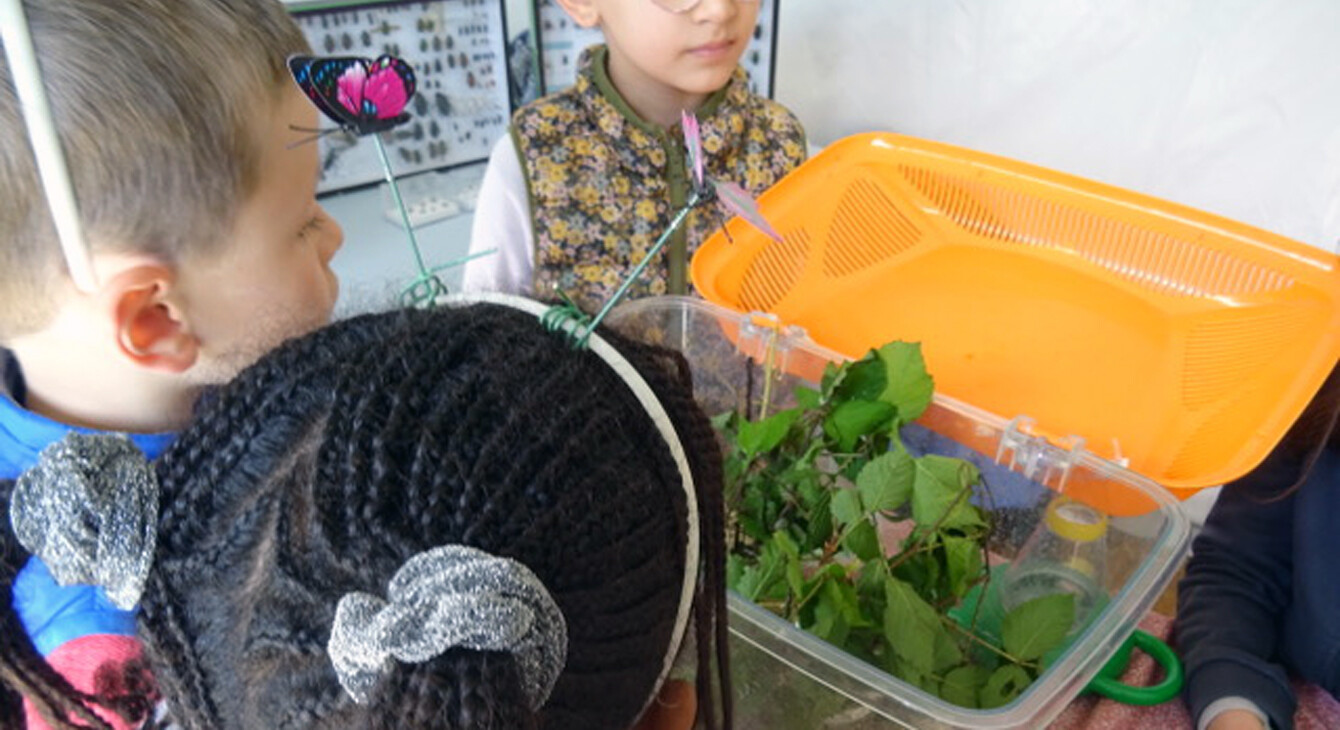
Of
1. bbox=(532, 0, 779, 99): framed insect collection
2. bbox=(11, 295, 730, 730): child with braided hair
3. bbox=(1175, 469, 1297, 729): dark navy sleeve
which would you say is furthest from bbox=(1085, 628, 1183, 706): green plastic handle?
bbox=(532, 0, 779, 99): framed insect collection

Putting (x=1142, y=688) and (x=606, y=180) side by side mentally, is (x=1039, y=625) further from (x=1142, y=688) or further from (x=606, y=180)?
(x=606, y=180)

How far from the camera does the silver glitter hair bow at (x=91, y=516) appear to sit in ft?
1.09

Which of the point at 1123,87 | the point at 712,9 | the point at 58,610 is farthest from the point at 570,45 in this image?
the point at 58,610

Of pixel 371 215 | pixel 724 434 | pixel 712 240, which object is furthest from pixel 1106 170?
pixel 371 215

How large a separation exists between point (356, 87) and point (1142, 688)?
709mm

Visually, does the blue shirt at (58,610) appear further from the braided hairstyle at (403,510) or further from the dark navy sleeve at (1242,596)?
the dark navy sleeve at (1242,596)

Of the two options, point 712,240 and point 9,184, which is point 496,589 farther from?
point 712,240

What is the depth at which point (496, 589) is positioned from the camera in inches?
11.4

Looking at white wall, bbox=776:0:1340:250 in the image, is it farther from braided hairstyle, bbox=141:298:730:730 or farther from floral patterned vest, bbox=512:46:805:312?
braided hairstyle, bbox=141:298:730:730

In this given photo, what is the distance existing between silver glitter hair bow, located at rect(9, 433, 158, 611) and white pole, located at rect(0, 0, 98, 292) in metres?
0.08

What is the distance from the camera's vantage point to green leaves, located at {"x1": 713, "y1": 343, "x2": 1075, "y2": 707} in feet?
1.95

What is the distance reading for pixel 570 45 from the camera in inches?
56.6

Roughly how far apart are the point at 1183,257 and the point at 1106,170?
55cm

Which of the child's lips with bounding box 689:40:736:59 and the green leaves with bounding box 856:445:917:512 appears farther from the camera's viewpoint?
the child's lips with bounding box 689:40:736:59
